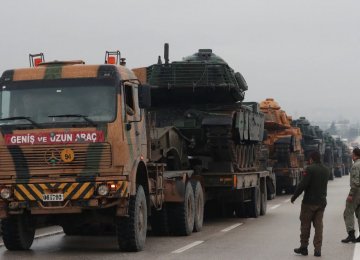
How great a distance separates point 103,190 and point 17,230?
175cm

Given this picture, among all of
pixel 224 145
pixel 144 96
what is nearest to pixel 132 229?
pixel 144 96

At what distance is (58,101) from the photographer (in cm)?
1266

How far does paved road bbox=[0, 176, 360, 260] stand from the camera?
41.2 feet

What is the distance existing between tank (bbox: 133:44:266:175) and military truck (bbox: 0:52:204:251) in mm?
4942

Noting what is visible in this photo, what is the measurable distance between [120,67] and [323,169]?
11.1 feet

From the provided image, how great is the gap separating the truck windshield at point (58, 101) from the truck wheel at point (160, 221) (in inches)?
147

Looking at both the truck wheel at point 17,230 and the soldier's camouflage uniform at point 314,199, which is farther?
the truck wheel at point 17,230

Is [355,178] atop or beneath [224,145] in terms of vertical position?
beneath

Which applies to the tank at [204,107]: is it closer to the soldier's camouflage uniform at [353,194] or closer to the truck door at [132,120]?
the soldier's camouflage uniform at [353,194]

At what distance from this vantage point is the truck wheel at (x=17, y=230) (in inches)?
514

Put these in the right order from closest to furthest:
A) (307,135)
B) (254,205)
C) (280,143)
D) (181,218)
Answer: (181,218) → (254,205) → (280,143) → (307,135)

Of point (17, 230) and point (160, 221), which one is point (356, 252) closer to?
point (160, 221)

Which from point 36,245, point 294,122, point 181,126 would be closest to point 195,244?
point 36,245

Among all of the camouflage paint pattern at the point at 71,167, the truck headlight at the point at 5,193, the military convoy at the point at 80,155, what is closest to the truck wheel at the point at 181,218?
the military convoy at the point at 80,155
